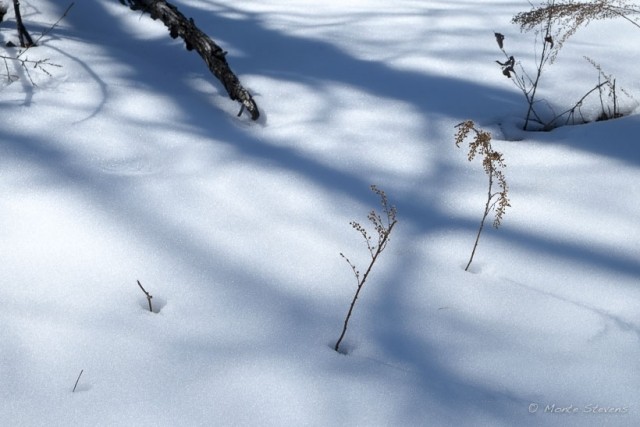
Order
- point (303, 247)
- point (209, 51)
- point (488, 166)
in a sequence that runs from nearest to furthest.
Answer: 1. point (303, 247)
2. point (488, 166)
3. point (209, 51)

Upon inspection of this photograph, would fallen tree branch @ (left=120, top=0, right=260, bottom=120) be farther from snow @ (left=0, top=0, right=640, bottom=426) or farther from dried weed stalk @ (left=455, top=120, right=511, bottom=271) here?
dried weed stalk @ (left=455, top=120, right=511, bottom=271)

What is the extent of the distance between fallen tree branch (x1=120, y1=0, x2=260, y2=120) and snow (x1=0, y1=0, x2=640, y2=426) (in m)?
0.10

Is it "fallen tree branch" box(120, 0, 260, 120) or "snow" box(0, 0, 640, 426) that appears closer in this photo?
"snow" box(0, 0, 640, 426)

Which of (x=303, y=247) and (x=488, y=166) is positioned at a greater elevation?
(x=488, y=166)

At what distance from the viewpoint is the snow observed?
58.3 inches

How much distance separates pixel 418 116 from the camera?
277cm

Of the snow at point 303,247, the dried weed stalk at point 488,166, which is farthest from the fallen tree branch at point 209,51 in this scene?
the dried weed stalk at point 488,166

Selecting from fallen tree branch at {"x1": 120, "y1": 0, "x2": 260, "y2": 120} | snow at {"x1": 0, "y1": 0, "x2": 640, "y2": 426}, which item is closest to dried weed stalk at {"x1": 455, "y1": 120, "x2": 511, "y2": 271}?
snow at {"x1": 0, "y1": 0, "x2": 640, "y2": 426}

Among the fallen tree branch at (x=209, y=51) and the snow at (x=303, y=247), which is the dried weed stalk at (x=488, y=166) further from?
the fallen tree branch at (x=209, y=51)

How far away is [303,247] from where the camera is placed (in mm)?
1986

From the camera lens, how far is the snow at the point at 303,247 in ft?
4.86

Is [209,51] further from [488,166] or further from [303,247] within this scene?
[488,166]

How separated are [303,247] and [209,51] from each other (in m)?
1.29

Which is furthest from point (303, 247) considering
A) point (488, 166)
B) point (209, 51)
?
point (209, 51)
